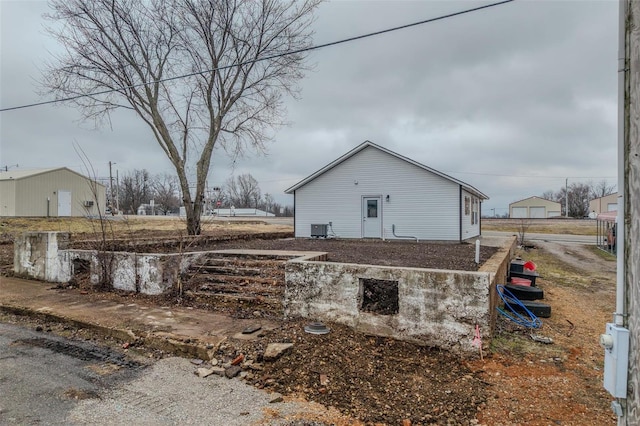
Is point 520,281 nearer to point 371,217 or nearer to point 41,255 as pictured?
point 371,217

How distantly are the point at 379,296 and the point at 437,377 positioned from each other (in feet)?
5.60

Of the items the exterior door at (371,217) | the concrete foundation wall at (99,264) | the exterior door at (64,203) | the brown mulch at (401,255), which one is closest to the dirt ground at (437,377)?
the brown mulch at (401,255)

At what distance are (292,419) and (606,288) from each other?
33.3 ft

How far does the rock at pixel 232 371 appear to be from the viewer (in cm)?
378

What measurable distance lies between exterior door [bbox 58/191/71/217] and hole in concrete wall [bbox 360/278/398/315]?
31592 millimetres

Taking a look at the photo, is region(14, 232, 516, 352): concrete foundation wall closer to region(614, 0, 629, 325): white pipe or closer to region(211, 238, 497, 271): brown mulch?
region(211, 238, 497, 271): brown mulch

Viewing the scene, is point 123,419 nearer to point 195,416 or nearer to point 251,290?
point 195,416

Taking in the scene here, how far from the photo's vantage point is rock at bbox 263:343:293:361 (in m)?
4.01

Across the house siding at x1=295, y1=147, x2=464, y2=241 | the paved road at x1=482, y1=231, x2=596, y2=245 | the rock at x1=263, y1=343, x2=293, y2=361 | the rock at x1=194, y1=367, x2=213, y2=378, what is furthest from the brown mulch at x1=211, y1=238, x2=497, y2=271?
the paved road at x1=482, y1=231, x2=596, y2=245

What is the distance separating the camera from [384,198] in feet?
52.2

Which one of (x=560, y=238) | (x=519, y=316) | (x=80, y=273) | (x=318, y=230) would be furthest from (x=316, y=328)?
(x=560, y=238)

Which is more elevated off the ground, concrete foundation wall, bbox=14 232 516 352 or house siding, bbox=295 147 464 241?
house siding, bbox=295 147 464 241

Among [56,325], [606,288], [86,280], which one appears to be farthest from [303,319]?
[606,288]

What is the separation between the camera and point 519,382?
12.4ft
